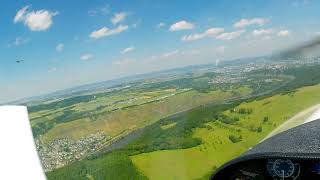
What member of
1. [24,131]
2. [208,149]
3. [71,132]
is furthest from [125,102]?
[24,131]

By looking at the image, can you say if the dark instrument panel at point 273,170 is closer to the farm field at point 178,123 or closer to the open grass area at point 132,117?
the farm field at point 178,123

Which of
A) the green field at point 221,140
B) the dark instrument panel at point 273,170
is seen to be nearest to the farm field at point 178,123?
the green field at point 221,140

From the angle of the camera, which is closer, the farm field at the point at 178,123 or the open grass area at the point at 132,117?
the farm field at the point at 178,123

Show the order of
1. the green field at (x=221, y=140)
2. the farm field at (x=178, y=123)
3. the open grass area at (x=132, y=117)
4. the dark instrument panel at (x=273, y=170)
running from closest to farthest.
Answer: the dark instrument panel at (x=273, y=170), the green field at (x=221, y=140), the farm field at (x=178, y=123), the open grass area at (x=132, y=117)

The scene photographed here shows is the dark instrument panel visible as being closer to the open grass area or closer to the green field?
the green field

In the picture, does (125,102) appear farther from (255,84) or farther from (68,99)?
(255,84)

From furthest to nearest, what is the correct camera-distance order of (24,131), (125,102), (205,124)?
1. (125,102)
2. (205,124)
3. (24,131)

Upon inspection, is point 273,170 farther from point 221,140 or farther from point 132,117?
point 132,117

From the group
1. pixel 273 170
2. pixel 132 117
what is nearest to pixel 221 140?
pixel 132 117
